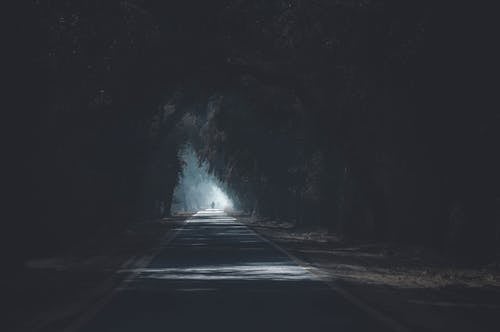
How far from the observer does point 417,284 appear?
22.4 m

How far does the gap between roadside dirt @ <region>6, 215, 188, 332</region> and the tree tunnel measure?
40.9 inches

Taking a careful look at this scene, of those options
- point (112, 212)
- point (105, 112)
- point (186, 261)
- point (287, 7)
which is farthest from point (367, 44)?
point (112, 212)

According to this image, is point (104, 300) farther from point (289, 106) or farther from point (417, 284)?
point (289, 106)

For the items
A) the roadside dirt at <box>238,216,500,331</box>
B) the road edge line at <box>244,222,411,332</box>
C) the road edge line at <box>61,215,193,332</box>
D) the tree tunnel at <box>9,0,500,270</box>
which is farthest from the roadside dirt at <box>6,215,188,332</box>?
Result: the roadside dirt at <box>238,216,500,331</box>

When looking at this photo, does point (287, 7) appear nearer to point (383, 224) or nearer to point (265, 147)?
point (383, 224)

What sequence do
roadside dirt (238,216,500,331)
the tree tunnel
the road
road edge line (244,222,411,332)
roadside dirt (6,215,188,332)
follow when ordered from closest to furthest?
1. road edge line (244,222,411,332)
2. the road
3. roadside dirt (238,216,500,331)
4. roadside dirt (6,215,188,332)
5. the tree tunnel

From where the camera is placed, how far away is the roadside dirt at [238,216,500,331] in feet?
50.4

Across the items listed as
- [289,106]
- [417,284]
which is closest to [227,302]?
[417,284]

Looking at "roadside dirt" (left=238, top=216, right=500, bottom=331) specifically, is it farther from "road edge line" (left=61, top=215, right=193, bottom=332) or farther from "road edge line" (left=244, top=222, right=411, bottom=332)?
"road edge line" (left=61, top=215, right=193, bottom=332)

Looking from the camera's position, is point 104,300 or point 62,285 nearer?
point 104,300

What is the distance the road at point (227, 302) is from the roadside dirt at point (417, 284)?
2.19ft

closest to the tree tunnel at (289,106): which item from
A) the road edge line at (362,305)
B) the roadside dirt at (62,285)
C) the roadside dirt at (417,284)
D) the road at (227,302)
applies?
the roadside dirt at (62,285)

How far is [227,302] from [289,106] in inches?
1338

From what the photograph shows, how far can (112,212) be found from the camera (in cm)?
5325
